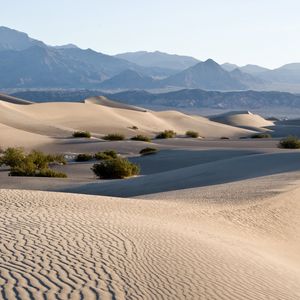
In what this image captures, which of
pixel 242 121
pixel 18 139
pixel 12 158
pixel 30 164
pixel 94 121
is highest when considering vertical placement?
pixel 242 121

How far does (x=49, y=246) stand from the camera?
9812 millimetres

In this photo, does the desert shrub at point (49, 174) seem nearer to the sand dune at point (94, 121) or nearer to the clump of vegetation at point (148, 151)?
the clump of vegetation at point (148, 151)

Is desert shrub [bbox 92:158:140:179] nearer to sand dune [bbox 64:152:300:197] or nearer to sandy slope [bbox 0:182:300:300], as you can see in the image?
sand dune [bbox 64:152:300:197]

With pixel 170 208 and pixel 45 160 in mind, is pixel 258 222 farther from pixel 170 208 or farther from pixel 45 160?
pixel 45 160

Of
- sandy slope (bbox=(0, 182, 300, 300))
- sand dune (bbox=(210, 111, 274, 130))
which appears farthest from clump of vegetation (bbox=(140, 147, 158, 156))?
sand dune (bbox=(210, 111, 274, 130))

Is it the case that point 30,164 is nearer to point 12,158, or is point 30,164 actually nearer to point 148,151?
point 12,158

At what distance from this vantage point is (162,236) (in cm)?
1148

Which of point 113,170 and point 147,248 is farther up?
point 113,170

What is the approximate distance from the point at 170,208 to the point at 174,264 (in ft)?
21.0

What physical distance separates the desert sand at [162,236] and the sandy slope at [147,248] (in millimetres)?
17

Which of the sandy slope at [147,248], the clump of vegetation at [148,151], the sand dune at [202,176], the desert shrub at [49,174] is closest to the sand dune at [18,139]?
the clump of vegetation at [148,151]

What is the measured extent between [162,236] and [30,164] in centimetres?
1796

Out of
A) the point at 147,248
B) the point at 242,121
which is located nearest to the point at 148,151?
the point at 147,248

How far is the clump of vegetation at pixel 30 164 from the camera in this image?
27531mm
